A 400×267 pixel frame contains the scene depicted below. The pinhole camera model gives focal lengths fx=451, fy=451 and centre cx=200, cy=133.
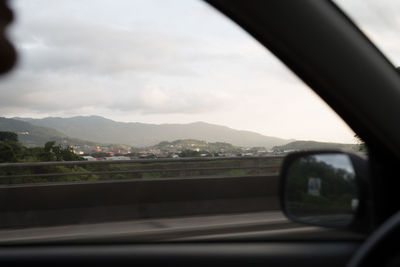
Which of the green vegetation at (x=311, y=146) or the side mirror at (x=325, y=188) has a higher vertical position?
the green vegetation at (x=311, y=146)

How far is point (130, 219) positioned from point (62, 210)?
1.91ft

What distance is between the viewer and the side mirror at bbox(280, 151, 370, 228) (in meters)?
1.94

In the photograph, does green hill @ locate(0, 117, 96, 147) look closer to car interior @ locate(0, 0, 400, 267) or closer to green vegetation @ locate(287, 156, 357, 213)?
car interior @ locate(0, 0, 400, 267)

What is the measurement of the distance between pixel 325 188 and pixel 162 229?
130cm

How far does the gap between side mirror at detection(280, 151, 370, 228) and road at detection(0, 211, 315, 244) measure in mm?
152

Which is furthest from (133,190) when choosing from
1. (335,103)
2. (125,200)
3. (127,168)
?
(335,103)

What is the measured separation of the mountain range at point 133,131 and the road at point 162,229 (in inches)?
20.2

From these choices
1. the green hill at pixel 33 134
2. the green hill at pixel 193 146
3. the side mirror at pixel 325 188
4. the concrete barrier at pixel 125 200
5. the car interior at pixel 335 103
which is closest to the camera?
the car interior at pixel 335 103

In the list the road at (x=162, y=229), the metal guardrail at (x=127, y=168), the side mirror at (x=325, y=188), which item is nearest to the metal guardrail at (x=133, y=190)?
the metal guardrail at (x=127, y=168)

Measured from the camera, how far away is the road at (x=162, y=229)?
2.62 m

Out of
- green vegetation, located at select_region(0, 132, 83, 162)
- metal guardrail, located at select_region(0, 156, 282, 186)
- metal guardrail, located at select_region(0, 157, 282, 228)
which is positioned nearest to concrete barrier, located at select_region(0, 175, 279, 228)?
metal guardrail, located at select_region(0, 157, 282, 228)

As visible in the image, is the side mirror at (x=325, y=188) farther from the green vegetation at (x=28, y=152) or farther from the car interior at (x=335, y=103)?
the green vegetation at (x=28, y=152)

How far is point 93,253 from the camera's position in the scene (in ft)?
8.02

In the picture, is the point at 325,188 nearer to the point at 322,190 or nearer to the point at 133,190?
the point at 322,190
